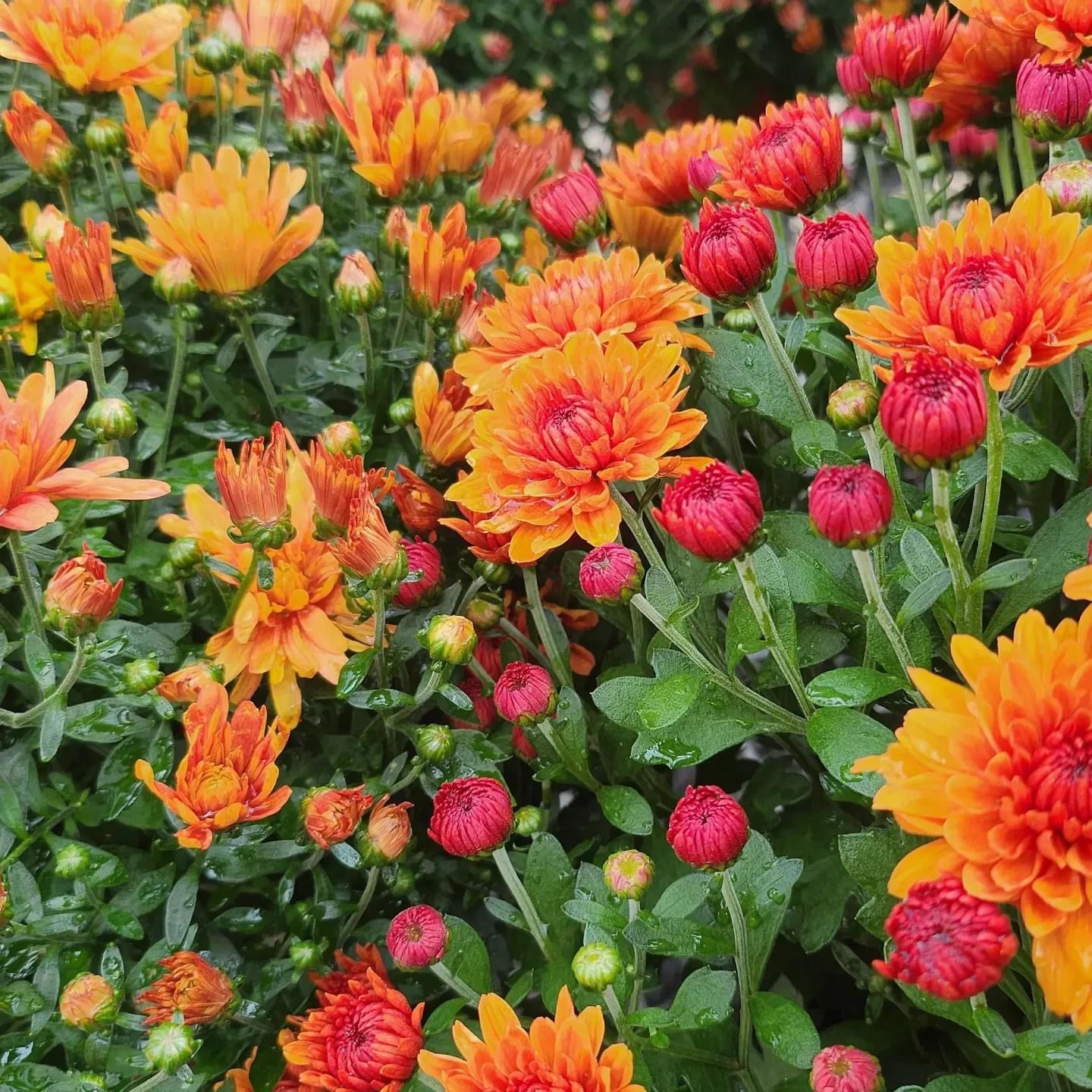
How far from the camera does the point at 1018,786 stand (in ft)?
1.47

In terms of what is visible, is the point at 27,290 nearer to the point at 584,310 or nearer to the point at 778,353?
the point at 584,310

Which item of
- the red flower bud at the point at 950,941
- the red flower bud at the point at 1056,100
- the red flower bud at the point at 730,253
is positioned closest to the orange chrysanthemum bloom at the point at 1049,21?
the red flower bud at the point at 1056,100

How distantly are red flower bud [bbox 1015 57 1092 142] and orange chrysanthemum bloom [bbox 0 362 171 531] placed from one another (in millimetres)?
590

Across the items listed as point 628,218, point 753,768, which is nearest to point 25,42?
point 628,218

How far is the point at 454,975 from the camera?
690 millimetres

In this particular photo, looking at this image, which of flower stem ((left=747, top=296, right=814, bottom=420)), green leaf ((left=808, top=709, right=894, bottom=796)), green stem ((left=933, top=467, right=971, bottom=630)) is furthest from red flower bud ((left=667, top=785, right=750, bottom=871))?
flower stem ((left=747, top=296, right=814, bottom=420))

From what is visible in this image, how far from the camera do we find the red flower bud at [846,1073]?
530 mm

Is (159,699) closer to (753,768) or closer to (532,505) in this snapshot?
(532,505)

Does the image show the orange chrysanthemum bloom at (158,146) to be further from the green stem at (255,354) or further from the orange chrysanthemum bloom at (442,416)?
the orange chrysanthemum bloom at (442,416)

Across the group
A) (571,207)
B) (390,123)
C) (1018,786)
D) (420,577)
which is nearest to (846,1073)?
(1018,786)

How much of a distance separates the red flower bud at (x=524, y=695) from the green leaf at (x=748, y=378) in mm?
229

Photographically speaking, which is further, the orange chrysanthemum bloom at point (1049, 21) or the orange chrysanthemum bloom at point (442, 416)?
the orange chrysanthemum bloom at point (442, 416)

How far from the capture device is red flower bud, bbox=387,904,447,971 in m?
0.62

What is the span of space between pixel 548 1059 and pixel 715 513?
293 mm
